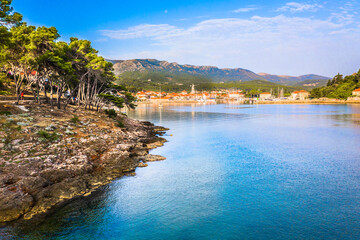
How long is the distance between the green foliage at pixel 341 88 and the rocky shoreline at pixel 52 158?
167m

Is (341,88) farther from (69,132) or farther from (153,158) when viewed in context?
(69,132)

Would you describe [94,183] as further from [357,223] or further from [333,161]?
[333,161]

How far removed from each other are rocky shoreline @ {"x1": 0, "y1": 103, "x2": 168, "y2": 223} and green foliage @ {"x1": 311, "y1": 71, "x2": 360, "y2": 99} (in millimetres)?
167041

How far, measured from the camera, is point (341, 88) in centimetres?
16325

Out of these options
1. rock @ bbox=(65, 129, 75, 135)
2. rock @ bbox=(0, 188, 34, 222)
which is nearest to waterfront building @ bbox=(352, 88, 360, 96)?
rock @ bbox=(65, 129, 75, 135)

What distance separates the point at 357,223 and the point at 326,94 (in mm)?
189399

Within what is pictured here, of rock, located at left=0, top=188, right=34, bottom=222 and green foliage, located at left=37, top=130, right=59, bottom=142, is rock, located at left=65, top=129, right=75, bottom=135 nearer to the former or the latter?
green foliage, located at left=37, top=130, right=59, bottom=142

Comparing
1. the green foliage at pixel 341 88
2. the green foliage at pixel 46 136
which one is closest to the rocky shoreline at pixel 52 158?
the green foliage at pixel 46 136

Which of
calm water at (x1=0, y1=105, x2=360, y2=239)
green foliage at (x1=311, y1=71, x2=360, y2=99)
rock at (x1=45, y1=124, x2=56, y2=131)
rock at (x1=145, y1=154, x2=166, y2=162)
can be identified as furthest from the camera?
green foliage at (x1=311, y1=71, x2=360, y2=99)

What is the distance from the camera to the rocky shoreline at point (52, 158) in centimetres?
1614

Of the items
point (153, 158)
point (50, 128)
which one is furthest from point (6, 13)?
point (153, 158)

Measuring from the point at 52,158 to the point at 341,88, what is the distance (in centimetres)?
18954

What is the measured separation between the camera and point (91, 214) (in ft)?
51.5

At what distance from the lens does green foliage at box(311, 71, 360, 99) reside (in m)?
158
